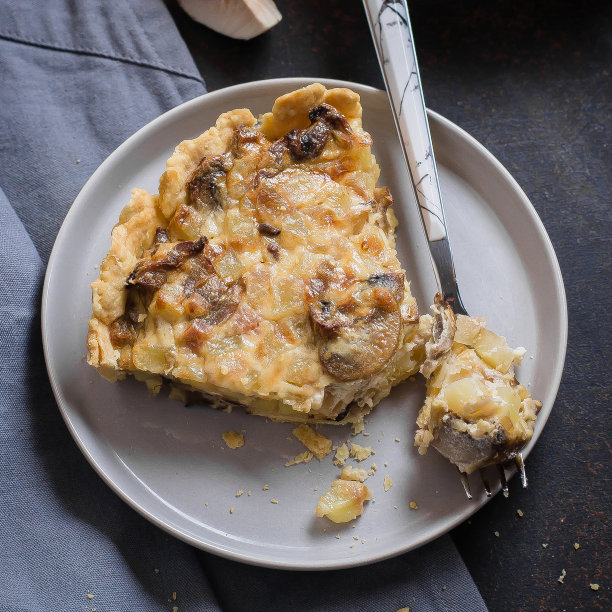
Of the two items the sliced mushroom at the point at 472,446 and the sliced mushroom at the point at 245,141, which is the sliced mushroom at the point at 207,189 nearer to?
the sliced mushroom at the point at 245,141

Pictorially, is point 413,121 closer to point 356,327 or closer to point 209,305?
point 356,327

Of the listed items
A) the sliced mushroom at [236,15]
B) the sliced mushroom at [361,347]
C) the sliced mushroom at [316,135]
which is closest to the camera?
the sliced mushroom at [361,347]

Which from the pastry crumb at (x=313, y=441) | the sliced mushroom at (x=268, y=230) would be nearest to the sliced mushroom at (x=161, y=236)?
the sliced mushroom at (x=268, y=230)

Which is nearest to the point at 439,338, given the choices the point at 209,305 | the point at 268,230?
the point at 268,230

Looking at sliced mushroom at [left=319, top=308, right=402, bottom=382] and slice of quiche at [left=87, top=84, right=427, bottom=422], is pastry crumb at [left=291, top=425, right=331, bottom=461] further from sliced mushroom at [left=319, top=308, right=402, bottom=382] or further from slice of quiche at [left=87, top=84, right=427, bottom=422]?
sliced mushroom at [left=319, top=308, right=402, bottom=382]

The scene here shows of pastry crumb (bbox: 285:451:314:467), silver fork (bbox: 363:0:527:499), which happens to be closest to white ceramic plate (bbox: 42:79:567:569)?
pastry crumb (bbox: 285:451:314:467)

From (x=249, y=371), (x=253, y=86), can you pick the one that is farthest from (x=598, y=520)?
(x=253, y=86)

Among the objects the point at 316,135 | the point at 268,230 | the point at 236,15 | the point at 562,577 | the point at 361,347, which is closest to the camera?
the point at 361,347
